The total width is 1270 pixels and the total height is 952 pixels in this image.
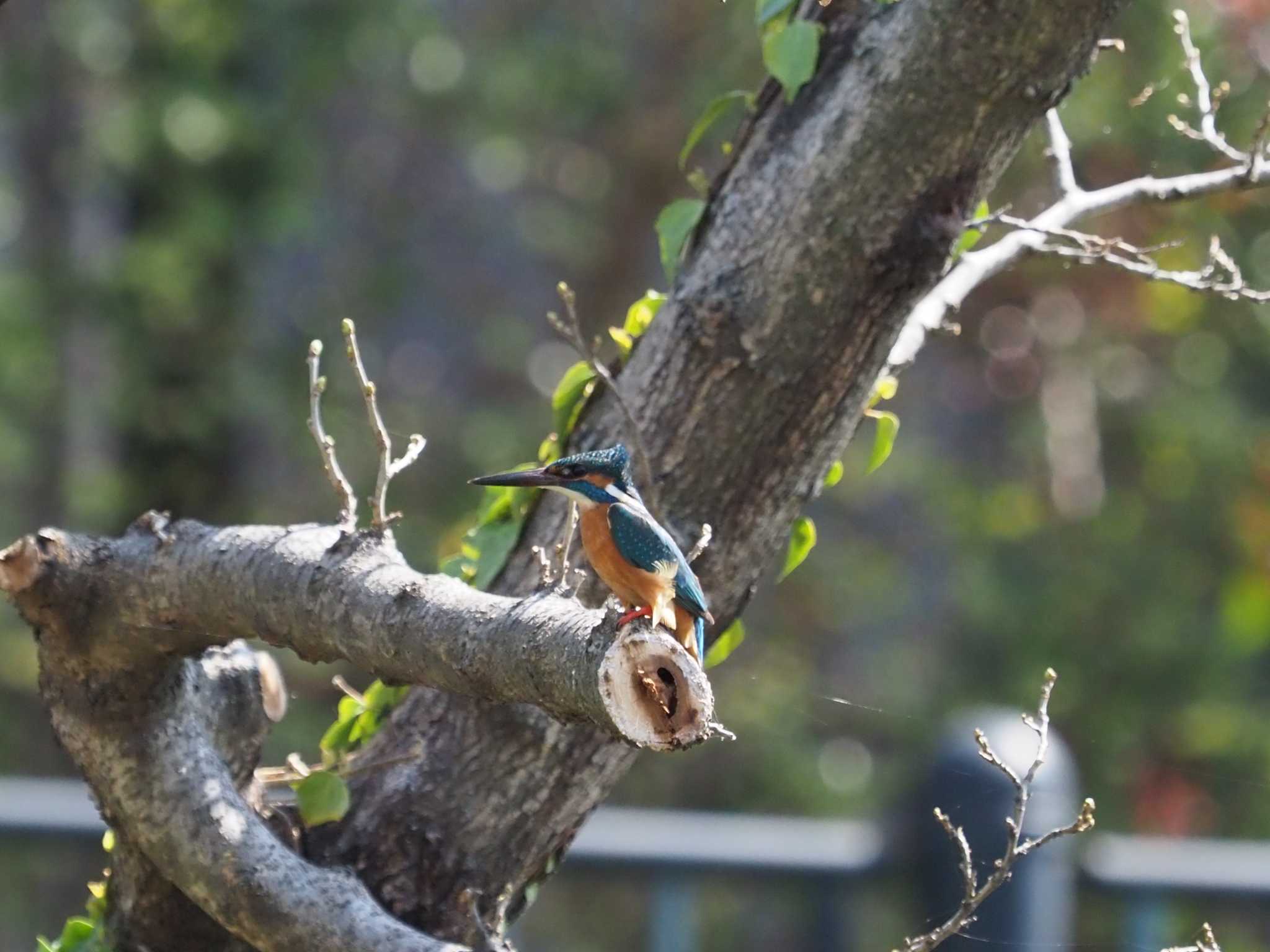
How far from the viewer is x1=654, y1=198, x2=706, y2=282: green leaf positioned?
1.90 m

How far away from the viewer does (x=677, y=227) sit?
1.91 metres

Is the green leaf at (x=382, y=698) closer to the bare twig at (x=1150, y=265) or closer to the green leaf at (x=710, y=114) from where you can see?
the green leaf at (x=710, y=114)

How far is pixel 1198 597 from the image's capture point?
19.2 ft

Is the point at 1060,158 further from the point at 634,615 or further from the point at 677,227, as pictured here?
the point at 634,615

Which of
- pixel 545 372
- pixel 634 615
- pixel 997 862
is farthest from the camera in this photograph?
pixel 545 372

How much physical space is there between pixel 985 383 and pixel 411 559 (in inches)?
97.3

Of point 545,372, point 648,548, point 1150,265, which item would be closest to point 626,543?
→ point 648,548

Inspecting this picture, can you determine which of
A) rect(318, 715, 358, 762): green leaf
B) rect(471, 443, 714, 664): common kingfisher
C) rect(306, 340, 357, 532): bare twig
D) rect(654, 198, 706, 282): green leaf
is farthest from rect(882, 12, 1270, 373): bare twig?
rect(318, 715, 358, 762): green leaf

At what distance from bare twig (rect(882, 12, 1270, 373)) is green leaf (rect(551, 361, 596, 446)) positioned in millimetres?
389

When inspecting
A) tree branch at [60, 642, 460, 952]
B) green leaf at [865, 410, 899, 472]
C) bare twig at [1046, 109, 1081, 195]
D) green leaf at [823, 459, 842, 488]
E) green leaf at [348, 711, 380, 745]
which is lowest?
tree branch at [60, 642, 460, 952]

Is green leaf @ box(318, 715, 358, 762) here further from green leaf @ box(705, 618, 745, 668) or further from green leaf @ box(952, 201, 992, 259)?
green leaf @ box(952, 201, 992, 259)

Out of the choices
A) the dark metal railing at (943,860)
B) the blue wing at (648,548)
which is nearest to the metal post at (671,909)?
the dark metal railing at (943,860)

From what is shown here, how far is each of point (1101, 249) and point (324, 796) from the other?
4.10ft

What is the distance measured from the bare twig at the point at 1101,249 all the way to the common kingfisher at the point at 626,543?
0.51m
